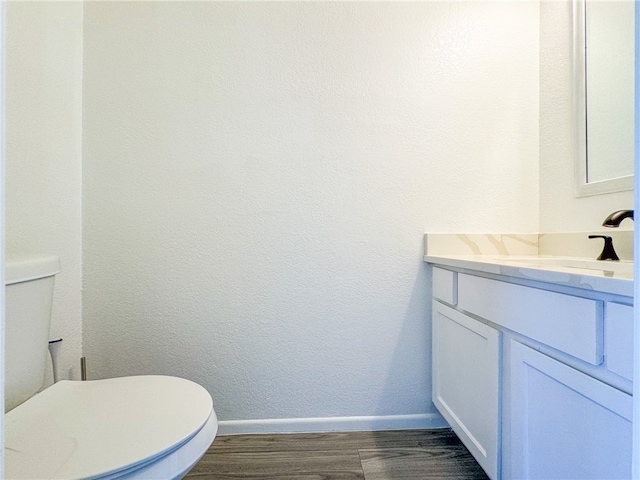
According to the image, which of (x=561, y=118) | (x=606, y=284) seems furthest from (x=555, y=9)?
(x=606, y=284)

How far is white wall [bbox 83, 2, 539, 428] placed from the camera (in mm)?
1619

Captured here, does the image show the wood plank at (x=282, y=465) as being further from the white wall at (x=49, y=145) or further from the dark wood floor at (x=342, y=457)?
the white wall at (x=49, y=145)

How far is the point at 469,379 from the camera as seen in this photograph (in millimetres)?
1273

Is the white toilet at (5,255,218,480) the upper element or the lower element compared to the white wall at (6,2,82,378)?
lower

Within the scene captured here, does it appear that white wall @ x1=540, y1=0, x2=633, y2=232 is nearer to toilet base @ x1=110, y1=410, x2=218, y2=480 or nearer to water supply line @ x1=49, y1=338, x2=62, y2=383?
toilet base @ x1=110, y1=410, x2=218, y2=480

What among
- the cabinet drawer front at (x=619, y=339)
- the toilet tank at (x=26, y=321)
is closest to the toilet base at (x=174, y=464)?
the toilet tank at (x=26, y=321)

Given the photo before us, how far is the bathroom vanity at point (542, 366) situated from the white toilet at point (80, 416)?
0.77 metres

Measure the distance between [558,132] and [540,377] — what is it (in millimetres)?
1112

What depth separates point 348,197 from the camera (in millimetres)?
1658

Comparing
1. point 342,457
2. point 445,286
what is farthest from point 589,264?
point 342,457

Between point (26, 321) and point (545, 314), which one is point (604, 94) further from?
point (26, 321)

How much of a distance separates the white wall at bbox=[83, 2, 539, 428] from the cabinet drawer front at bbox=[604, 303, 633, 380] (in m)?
0.99

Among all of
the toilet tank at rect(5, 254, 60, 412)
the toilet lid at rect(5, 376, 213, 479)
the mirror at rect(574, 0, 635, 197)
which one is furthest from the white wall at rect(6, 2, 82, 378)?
the mirror at rect(574, 0, 635, 197)

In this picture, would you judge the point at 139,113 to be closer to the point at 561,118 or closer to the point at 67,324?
the point at 67,324
